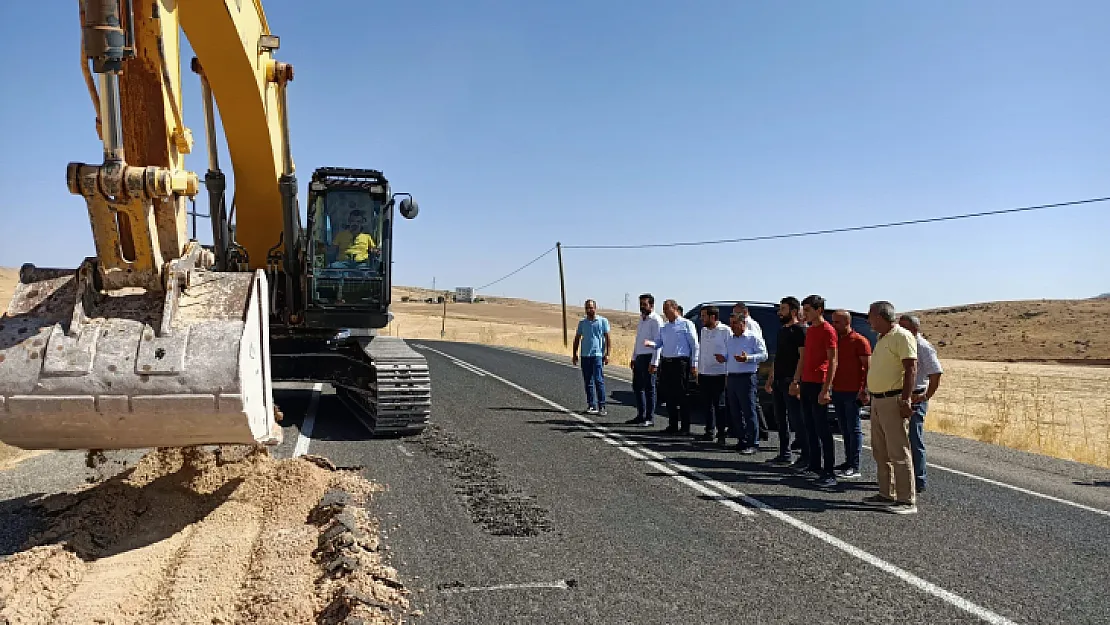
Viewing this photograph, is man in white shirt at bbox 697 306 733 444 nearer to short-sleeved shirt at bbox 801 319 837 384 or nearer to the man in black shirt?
the man in black shirt

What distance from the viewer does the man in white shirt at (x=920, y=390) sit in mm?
7801

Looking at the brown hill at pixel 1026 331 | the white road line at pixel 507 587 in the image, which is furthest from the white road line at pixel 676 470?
the brown hill at pixel 1026 331

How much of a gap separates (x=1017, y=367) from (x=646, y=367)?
104 ft

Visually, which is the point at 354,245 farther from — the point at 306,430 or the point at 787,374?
the point at 787,374

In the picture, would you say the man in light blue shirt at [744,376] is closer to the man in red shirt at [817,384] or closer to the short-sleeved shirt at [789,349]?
the short-sleeved shirt at [789,349]

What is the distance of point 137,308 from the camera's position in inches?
206

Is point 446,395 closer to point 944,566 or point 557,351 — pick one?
point 944,566

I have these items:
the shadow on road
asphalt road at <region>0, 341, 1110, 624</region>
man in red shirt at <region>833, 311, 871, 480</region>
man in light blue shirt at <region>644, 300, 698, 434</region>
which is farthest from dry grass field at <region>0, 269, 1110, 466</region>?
the shadow on road

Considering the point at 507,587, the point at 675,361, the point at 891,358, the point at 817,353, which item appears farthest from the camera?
the point at 675,361

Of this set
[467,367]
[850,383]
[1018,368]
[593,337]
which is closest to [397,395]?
[593,337]

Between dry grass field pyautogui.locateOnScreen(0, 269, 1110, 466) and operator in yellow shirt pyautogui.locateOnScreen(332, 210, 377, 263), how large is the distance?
413 cm

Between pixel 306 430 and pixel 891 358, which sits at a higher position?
pixel 891 358

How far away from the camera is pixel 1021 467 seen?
31.9ft

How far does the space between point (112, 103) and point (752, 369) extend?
7314mm
